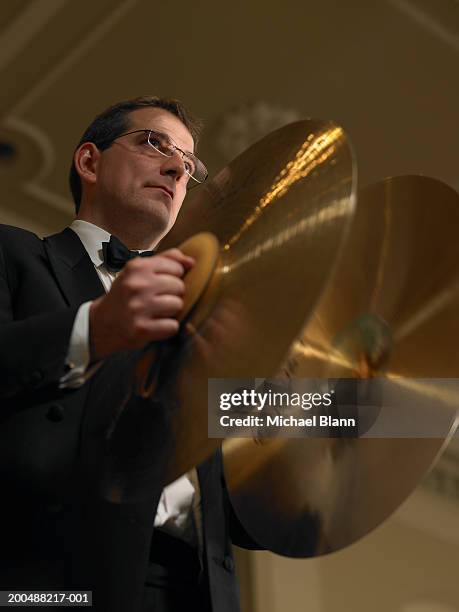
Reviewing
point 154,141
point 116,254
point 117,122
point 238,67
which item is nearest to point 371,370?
point 116,254

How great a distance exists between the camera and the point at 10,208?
4.77 metres

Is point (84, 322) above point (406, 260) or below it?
below

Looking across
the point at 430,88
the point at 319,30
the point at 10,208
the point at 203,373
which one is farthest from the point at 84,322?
the point at 10,208

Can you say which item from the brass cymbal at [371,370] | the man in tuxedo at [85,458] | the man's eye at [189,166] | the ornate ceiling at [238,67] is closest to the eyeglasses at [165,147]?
the man's eye at [189,166]

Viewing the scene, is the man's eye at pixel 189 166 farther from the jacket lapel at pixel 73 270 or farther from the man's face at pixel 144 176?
the jacket lapel at pixel 73 270

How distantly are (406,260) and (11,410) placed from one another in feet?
1.94

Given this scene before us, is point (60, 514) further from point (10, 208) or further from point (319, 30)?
point (10, 208)

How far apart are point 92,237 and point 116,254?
4.4 inches

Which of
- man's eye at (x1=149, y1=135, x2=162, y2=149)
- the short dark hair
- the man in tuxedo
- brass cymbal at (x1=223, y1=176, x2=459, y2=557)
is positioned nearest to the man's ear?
the short dark hair

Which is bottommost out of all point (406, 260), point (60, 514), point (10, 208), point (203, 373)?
point (60, 514)

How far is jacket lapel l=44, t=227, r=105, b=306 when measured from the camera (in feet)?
4.63

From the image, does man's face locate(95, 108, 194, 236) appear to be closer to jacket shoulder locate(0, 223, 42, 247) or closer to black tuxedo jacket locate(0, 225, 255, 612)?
jacket shoulder locate(0, 223, 42, 247)

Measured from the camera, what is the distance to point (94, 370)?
3.84 ft

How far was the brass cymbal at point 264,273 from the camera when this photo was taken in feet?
3.26
